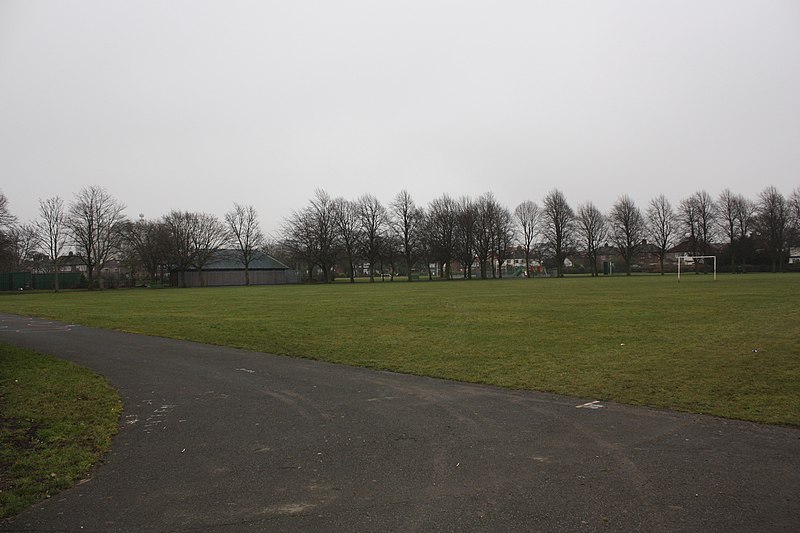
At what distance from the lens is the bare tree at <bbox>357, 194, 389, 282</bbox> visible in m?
95.6

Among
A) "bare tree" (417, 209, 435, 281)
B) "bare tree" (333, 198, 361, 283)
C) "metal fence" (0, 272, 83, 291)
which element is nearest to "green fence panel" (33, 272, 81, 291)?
"metal fence" (0, 272, 83, 291)

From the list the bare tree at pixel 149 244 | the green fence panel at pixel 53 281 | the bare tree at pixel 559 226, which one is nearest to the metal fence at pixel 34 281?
the green fence panel at pixel 53 281

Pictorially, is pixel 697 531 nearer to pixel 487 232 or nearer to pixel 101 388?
pixel 101 388

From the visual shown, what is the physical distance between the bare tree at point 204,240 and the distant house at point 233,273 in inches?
149

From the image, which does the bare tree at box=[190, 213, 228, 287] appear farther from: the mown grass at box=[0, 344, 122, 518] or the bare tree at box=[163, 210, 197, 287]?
the mown grass at box=[0, 344, 122, 518]

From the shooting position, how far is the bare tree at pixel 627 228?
341 feet

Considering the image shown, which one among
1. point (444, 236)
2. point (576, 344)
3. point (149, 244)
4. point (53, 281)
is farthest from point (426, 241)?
point (576, 344)

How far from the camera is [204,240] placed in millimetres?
90812

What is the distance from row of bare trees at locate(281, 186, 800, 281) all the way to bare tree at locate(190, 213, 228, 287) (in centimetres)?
1172

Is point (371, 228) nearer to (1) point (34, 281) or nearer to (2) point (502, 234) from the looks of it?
(2) point (502, 234)

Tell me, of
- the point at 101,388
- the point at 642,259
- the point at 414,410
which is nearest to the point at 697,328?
the point at 414,410

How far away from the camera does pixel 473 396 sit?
9.28 meters

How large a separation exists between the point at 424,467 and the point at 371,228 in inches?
3639

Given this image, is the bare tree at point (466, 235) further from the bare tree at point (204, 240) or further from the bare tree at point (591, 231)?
the bare tree at point (204, 240)
